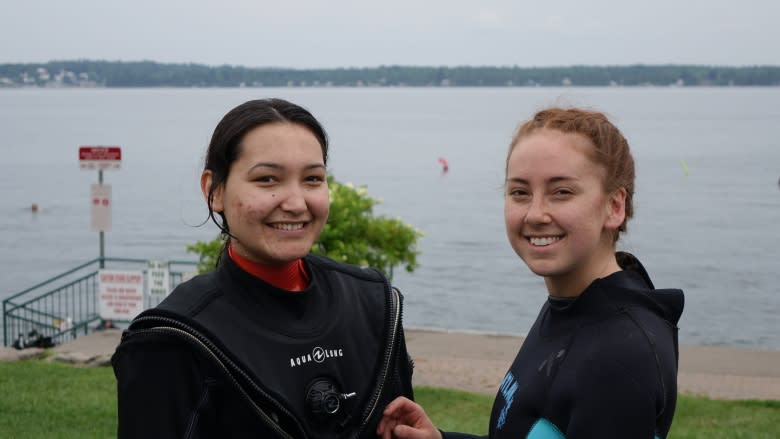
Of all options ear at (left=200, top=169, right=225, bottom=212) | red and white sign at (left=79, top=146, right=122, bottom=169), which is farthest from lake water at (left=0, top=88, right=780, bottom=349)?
red and white sign at (left=79, top=146, right=122, bottom=169)

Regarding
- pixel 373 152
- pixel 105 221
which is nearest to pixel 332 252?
pixel 105 221

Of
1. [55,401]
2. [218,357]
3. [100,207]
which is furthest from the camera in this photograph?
[100,207]

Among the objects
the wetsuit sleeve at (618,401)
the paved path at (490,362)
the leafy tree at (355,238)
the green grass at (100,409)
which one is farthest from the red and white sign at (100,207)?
the wetsuit sleeve at (618,401)

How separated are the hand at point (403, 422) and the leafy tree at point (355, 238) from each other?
10.5m

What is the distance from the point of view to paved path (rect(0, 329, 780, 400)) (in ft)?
42.4

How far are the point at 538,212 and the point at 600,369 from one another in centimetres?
50

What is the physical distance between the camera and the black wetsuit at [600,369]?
269 cm

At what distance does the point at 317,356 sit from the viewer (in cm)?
305

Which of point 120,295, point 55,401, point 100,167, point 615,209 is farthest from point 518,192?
point 100,167

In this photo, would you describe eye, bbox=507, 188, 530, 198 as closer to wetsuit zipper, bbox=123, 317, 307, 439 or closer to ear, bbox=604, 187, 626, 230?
ear, bbox=604, 187, 626, 230

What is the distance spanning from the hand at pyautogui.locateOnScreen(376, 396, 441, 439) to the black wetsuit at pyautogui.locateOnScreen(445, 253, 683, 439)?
22cm

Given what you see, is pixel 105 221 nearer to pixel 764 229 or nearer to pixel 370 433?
pixel 370 433

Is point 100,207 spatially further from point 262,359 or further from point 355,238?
point 262,359

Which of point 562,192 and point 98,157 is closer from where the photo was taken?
point 562,192
